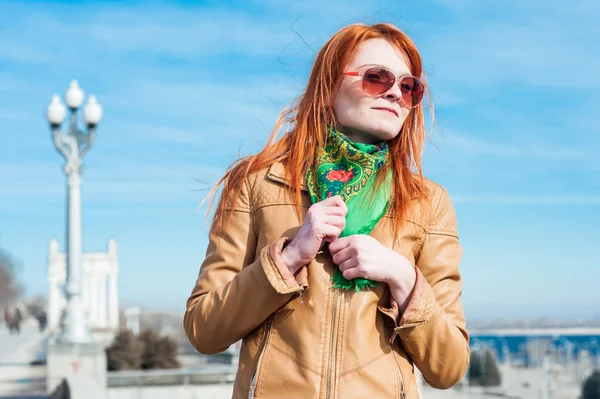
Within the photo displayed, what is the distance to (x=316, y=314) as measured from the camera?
7.68 feet

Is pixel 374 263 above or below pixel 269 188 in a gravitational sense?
below

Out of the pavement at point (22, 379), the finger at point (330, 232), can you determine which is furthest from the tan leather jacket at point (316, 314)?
the pavement at point (22, 379)

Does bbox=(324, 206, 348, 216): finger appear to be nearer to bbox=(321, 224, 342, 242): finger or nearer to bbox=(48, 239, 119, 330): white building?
bbox=(321, 224, 342, 242): finger

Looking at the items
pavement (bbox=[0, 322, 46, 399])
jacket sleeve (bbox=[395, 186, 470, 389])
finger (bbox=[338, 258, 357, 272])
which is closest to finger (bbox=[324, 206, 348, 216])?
finger (bbox=[338, 258, 357, 272])

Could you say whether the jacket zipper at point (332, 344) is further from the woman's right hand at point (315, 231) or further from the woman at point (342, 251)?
the woman's right hand at point (315, 231)

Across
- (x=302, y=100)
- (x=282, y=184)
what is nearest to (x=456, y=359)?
(x=282, y=184)

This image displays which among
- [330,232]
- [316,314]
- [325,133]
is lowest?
[316,314]

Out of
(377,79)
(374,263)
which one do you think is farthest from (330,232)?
(377,79)

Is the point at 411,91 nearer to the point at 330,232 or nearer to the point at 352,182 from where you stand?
the point at 352,182

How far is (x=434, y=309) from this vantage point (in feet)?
7.70

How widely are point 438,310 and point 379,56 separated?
0.76m

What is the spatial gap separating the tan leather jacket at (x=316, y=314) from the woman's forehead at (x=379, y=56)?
391 mm

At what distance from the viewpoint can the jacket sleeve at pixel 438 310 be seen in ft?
7.65

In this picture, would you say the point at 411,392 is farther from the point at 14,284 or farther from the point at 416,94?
the point at 14,284
